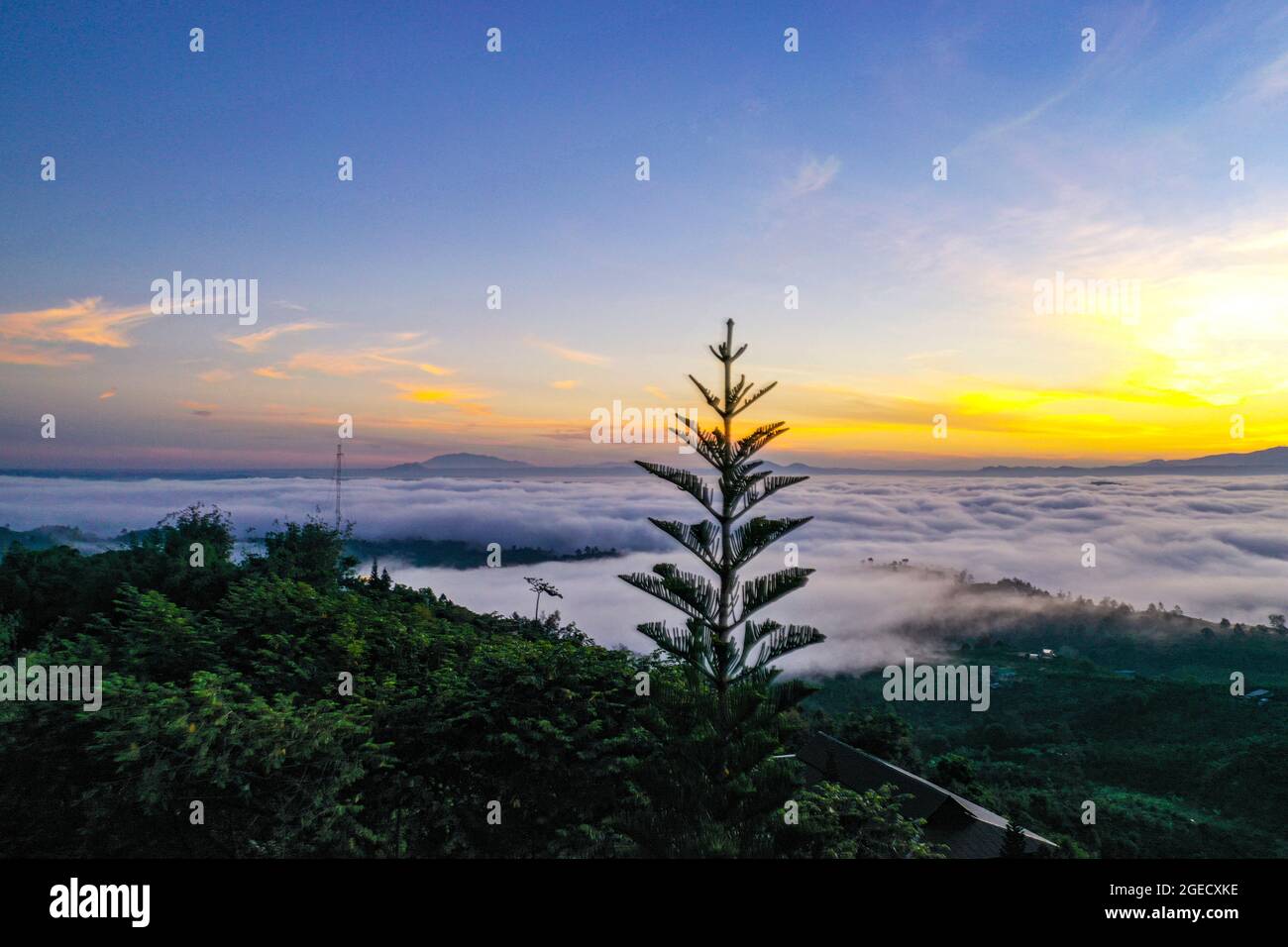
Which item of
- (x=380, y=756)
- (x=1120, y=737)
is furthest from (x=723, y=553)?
(x=1120, y=737)

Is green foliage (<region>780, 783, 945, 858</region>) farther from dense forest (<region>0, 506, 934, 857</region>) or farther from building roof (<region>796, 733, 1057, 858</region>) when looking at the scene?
building roof (<region>796, 733, 1057, 858</region>)

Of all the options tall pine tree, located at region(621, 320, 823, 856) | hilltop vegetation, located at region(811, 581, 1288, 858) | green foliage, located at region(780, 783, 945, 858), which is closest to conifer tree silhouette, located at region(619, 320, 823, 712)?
tall pine tree, located at region(621, 320, 823, 856)

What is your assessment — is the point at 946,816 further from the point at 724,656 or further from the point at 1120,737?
the point at 1120,737

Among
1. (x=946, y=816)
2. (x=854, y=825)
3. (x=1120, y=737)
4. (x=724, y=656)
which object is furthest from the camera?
(x=1120, y=737)

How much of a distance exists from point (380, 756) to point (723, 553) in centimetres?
321

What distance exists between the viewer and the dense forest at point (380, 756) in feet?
16.1

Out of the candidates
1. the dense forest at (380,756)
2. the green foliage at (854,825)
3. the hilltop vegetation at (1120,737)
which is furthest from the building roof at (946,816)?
the dense forest at (380,756)

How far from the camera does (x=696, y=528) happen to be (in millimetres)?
5266

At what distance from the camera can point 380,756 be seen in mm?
5410
